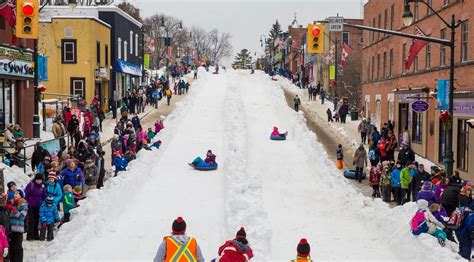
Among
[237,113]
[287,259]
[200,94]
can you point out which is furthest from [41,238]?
[200,94]

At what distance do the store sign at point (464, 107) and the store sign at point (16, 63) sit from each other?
759 inches

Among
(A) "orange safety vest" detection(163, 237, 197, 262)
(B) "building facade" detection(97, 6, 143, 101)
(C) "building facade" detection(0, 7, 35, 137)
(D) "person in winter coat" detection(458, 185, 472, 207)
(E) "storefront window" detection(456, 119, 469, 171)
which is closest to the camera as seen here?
(A) "orange safety vest" detection(163, 237, 197, 262)

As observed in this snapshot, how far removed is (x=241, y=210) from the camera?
1530 centimetres

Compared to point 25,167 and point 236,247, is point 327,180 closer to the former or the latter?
point 25,167

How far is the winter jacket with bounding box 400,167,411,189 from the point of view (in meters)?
19.0

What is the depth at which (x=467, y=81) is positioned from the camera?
25.0 meters

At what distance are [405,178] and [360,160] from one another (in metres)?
4.55

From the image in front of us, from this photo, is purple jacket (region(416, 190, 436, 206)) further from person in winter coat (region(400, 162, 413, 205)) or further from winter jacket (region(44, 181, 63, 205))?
winter jacket (region(44, 181, 63, 205))

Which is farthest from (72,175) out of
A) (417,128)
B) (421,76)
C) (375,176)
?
(417,128)

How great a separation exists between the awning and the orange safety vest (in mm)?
42981

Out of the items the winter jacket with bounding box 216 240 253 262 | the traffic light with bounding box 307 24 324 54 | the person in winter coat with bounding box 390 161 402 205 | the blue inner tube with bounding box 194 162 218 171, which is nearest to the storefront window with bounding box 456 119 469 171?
the person in winter coat with bounding box 390 161 402 205

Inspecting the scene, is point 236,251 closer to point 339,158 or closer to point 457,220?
point 457,220

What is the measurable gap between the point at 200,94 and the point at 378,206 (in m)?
33.0

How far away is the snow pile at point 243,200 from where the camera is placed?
1295 cm
